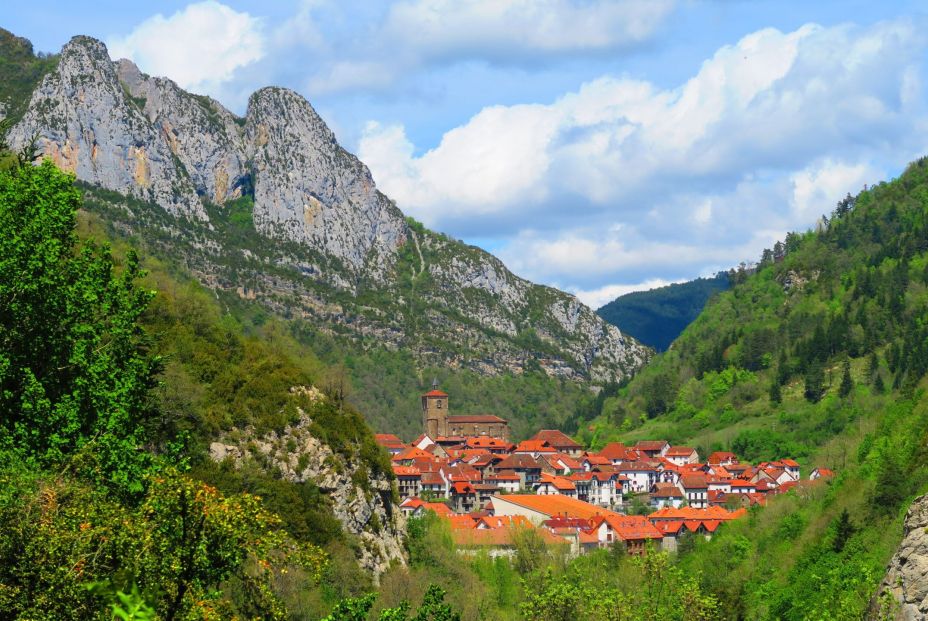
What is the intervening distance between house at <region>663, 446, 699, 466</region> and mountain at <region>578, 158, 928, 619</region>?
15.2ft

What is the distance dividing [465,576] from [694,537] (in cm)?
3207

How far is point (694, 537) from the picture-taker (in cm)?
8869

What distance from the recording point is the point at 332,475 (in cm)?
5772

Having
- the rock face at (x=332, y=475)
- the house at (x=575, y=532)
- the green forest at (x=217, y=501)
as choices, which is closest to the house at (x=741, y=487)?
the green forest at (x=217, y=501)

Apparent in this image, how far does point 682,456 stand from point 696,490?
2148cm

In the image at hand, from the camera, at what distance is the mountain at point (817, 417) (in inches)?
1966

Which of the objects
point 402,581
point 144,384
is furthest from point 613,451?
point 144,384

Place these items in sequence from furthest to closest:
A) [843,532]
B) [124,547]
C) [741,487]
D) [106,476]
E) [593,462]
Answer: [593,462] < [741,487] < [843,532] < [106,476] < [124,547]

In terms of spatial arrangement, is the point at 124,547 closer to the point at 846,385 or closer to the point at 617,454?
the point at 617,454

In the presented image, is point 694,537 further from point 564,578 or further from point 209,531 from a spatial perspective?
point 209,531

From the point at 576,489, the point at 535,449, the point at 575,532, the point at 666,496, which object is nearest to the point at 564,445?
the point at 535,449

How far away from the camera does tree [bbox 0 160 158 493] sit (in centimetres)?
2462

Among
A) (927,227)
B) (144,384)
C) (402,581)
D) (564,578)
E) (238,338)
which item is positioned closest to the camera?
(144,384)

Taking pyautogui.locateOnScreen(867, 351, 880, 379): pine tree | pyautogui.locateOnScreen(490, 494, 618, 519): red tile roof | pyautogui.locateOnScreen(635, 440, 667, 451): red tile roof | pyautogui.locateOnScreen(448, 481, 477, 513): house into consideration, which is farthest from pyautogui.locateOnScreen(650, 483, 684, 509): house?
pyautogui.locateOnScreen(867, 351, 880, 379): pine tree
